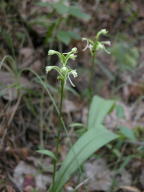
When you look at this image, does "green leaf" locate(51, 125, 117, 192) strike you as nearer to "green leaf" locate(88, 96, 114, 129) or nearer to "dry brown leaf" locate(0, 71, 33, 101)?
"green leaf" locate(88, 96, 114, 129)

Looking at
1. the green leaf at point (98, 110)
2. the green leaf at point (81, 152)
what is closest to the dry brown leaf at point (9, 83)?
the green leaf at point (98, 110)

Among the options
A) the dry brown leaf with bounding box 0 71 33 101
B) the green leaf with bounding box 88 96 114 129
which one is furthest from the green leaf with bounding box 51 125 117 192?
the dry brown leaf with bounding box 0 71 33 101

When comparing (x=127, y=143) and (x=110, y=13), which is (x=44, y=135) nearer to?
(x=127, y=143)

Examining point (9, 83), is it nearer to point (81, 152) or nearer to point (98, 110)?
point (98, 110)

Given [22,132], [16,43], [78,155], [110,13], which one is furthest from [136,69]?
[78,155]

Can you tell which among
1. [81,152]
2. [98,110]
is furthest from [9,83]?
[81,152]

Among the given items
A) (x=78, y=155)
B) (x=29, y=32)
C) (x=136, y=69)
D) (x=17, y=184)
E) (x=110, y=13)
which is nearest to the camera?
(x=78, y=155)
